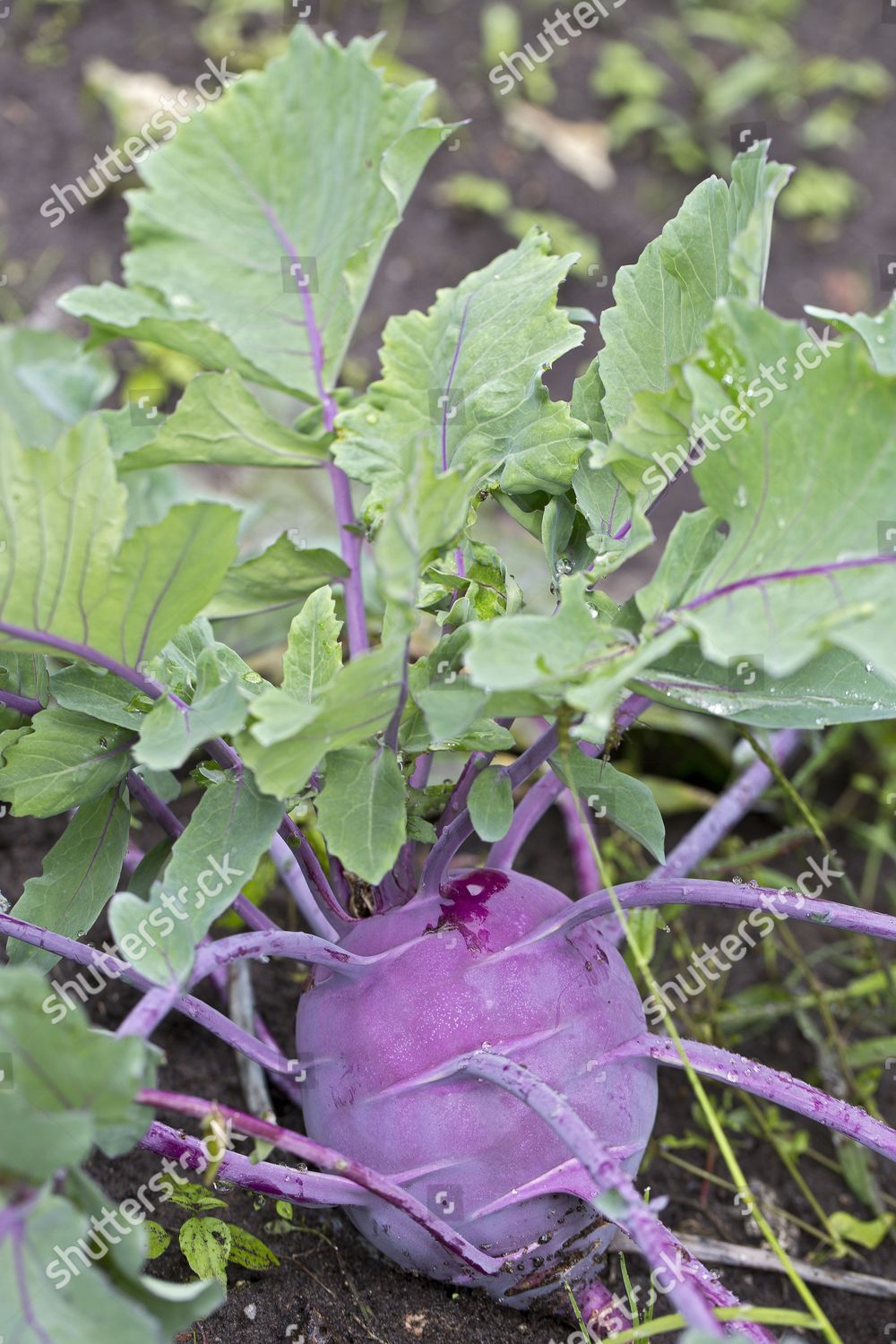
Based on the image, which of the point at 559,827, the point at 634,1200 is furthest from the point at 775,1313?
the point at 559,827

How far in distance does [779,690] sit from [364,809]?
35cm

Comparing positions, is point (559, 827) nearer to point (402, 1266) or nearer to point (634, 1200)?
point (402, 1266)

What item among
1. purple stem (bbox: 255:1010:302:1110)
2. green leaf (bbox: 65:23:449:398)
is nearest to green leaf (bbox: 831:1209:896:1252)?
purple stem (bbox: 255:1010:302:1110)

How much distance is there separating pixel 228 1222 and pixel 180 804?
720 millimetres

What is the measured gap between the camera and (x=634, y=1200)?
80 centimetres

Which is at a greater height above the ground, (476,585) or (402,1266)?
(476,585)

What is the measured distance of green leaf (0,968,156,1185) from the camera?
691 millimetres

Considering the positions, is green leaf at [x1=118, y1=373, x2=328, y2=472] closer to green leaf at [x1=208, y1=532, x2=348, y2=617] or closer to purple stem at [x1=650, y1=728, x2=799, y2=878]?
green leaf at [x1=208, y1=532, x2=348, y2=617]

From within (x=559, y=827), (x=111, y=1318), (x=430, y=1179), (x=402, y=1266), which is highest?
(x=111, y=1318)

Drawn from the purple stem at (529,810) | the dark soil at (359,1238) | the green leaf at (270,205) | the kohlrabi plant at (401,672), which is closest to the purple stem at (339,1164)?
the kohlrabi plant at (401,672)

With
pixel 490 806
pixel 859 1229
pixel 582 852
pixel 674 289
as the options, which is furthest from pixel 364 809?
pixel 859 1229

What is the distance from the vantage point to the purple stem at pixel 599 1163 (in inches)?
30.4

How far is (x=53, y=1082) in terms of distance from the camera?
73 cm

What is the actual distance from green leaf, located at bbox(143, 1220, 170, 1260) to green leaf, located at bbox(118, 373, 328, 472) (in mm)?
681
